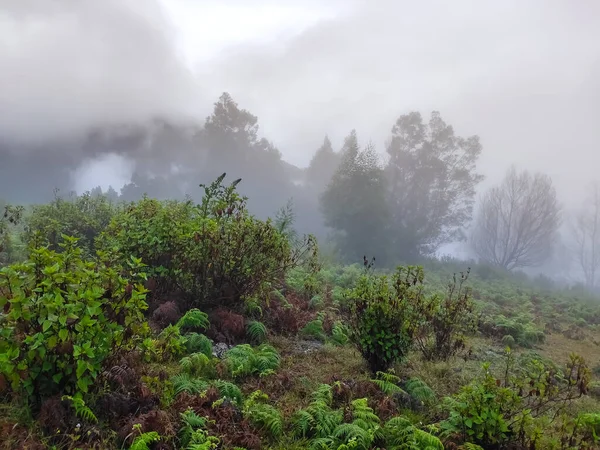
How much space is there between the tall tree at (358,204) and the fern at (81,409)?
28040 millimetres

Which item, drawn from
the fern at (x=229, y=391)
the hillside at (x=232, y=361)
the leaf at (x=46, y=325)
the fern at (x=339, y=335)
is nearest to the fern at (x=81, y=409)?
the hillside at (x=232, y=361)

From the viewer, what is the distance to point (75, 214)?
42.4 feet

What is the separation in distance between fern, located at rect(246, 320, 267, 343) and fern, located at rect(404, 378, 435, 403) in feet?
8.37

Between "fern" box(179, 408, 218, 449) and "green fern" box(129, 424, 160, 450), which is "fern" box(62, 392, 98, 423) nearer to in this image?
"green fern" box(129, 424, 160, 450)

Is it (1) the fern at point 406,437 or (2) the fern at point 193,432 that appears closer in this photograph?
(2) the fern at point 193,432

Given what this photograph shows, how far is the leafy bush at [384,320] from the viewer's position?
6184 mm

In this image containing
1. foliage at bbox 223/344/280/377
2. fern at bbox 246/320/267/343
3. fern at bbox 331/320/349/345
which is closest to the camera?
foliage at bbox 223/344/280/377

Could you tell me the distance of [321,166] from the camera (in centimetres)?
4781

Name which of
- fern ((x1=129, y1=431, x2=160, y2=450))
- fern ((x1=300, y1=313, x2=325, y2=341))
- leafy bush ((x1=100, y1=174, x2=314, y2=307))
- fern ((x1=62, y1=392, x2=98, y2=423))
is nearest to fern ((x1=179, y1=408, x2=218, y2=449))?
fern ((x1=129, y1=431, x2=160, y2=450))

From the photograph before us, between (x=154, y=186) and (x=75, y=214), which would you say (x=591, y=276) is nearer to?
(x=154, y=186)

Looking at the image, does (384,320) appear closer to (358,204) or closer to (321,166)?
(358,204)

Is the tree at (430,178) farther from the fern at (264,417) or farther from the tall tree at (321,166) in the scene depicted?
the fern at (264,417)

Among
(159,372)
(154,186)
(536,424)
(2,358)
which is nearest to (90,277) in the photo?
(2,358)

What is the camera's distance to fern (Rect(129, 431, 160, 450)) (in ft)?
10.9
